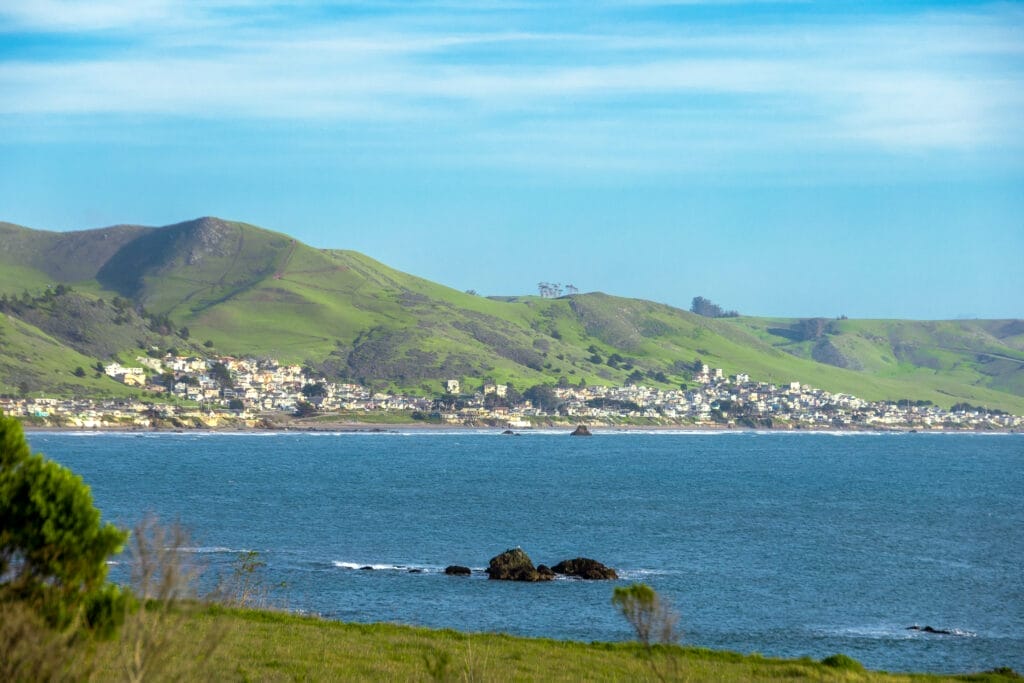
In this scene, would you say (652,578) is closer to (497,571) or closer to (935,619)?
(497,571)

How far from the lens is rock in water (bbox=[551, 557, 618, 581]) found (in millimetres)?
58156

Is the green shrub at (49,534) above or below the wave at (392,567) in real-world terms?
above

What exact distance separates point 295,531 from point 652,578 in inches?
1046

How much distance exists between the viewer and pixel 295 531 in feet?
250

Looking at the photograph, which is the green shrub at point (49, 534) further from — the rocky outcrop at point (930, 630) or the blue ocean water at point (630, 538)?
the rocky outcrop at point (930, 630)

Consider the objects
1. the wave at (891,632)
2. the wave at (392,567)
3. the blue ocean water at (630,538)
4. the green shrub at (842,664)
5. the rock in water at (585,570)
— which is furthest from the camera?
the wave at (392,567)

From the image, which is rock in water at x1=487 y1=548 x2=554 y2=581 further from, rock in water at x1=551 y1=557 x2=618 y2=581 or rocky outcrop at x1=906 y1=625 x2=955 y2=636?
rocky outcrop at x1=906 y1=625 x2=955 y2=636

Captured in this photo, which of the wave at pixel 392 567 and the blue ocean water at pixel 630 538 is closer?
the blue ocean water at pixel 630 538

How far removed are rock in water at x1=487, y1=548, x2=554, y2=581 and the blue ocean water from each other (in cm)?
140

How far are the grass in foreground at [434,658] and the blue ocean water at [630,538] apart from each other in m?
8.02

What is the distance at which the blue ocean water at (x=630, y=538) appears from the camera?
46.8 meters

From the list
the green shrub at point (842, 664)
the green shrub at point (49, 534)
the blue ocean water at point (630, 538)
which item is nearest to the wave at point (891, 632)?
the blue ocean water at point (630, 538)

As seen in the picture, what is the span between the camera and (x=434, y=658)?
2936cm

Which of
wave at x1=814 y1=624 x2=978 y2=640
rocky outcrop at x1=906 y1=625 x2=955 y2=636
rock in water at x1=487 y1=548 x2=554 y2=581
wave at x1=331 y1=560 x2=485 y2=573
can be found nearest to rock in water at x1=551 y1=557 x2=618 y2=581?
rock in water at x1=487 y1=548 x2=554 y2=581
